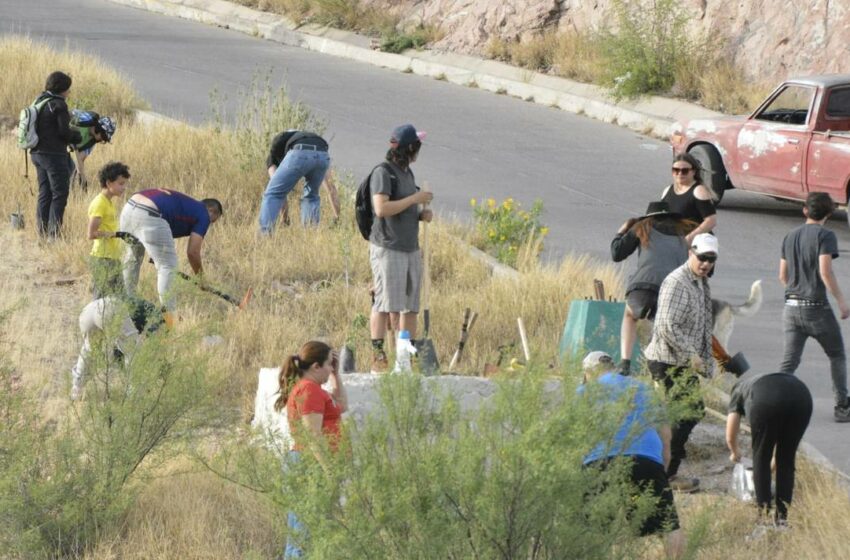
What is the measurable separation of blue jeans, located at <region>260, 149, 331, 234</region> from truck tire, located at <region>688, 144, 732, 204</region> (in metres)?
4.13

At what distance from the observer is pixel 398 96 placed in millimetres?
22156

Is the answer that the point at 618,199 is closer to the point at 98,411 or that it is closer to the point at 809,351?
the point at 809,351

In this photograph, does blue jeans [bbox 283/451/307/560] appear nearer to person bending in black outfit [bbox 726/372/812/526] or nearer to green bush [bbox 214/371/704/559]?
green bush [bbox 214/371/704/559]

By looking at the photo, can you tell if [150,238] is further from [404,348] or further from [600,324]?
[600,324]

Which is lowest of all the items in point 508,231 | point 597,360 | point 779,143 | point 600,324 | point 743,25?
point 508,231

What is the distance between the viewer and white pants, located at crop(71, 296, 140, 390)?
27.5 feet

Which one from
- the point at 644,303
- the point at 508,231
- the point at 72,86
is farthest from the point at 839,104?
the point at 72,86

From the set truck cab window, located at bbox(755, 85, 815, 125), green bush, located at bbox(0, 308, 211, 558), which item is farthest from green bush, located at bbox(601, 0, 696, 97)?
green bush, located at bbox(0, 308, 211, 558)

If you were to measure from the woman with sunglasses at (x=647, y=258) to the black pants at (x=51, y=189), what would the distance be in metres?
5.84

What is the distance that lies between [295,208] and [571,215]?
2867 mm

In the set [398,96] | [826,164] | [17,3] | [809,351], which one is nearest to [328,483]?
[809,351]

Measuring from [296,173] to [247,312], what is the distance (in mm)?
2327

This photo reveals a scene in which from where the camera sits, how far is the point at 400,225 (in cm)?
1041

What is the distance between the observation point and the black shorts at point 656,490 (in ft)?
22.6
